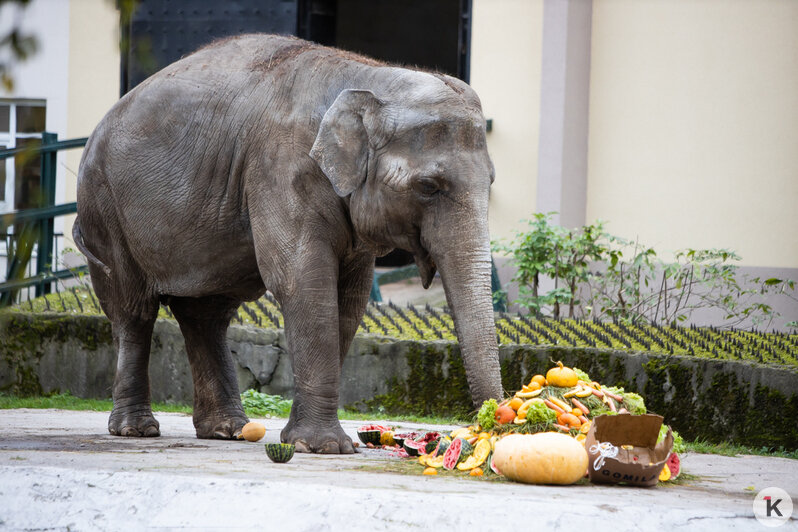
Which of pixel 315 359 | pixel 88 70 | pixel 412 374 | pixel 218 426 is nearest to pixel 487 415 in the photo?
pixel 315 359

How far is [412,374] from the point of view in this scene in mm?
9617

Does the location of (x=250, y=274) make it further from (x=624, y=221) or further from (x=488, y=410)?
(x=624, y=221)

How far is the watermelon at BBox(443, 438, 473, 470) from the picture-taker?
597cm

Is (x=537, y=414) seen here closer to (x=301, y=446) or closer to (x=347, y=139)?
(x=301, y=446)

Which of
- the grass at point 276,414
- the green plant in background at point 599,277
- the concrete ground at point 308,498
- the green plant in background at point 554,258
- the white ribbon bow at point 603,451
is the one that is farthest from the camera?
the green plant in background at point 554,258

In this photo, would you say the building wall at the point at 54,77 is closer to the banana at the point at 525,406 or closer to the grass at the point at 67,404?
the grass at the point at 67,404

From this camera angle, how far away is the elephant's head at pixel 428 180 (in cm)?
624

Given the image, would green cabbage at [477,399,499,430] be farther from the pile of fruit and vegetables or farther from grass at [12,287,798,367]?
grass at [12,287,798,367]

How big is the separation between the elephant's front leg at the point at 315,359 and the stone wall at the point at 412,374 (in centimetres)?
272

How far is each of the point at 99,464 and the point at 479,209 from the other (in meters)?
2.32

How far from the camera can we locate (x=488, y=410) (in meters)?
5.88

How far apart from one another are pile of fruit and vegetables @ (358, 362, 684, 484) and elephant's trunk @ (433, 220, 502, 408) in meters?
0.18

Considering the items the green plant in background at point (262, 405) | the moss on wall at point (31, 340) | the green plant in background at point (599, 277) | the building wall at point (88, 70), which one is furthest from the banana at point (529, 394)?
the building wall at point (88, 70)

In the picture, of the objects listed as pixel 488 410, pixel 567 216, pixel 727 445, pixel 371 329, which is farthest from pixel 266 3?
pixel 488 410
